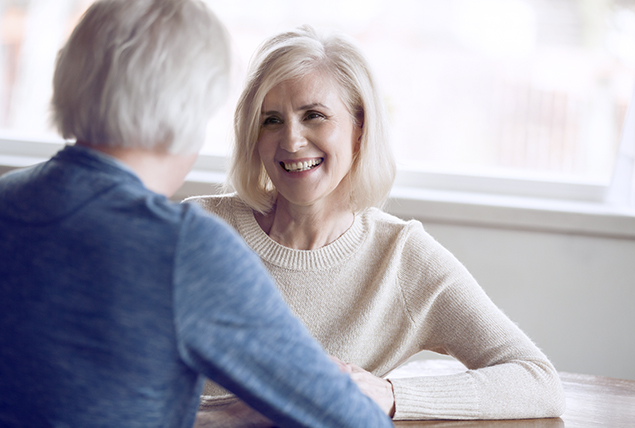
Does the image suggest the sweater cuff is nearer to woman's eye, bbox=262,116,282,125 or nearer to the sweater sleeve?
the sweater sleeve

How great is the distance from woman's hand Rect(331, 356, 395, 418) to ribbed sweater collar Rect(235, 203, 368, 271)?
354 millimetres

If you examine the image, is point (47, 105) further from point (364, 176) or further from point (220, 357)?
point (364, 176)

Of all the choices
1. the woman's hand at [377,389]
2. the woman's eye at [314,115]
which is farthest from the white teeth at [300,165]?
the woman's hand at [377,389]

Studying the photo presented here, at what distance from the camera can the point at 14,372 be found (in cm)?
69

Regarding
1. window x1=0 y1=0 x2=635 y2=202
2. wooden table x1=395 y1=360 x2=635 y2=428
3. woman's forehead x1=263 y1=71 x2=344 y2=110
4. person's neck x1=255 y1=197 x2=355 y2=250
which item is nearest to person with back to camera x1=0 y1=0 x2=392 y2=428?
wooden table x1=395 y1=360 x2=635 y2=428

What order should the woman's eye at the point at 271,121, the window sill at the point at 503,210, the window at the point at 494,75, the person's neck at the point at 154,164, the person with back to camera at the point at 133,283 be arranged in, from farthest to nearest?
1. the window at the point at 494,75
2. the window sill at the point at 503,210
3. the woman's eye at the point at 271,121
4. the person's neck at the point at 154,164
5. the person with back to camera at the point at 133,283

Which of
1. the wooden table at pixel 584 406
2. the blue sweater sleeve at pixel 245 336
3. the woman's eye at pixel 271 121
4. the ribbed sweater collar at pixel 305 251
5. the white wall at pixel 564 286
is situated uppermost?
the woman's eye at pixel 271 121

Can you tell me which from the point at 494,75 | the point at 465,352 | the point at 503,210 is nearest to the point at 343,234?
the point at 465,352

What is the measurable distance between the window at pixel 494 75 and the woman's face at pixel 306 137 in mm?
1105

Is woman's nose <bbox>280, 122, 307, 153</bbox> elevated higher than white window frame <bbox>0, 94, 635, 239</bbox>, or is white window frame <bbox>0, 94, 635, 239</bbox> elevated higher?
woman's nose <bbox>280, 122, 307, 153</bbox>

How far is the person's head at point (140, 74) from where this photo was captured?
29.0 inches

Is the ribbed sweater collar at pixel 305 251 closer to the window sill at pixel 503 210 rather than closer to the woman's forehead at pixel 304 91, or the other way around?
the woman's forehead at pixel 304 91

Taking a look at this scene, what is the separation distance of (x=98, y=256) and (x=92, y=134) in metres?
0.18

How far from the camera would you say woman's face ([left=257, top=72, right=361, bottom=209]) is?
1.40m
